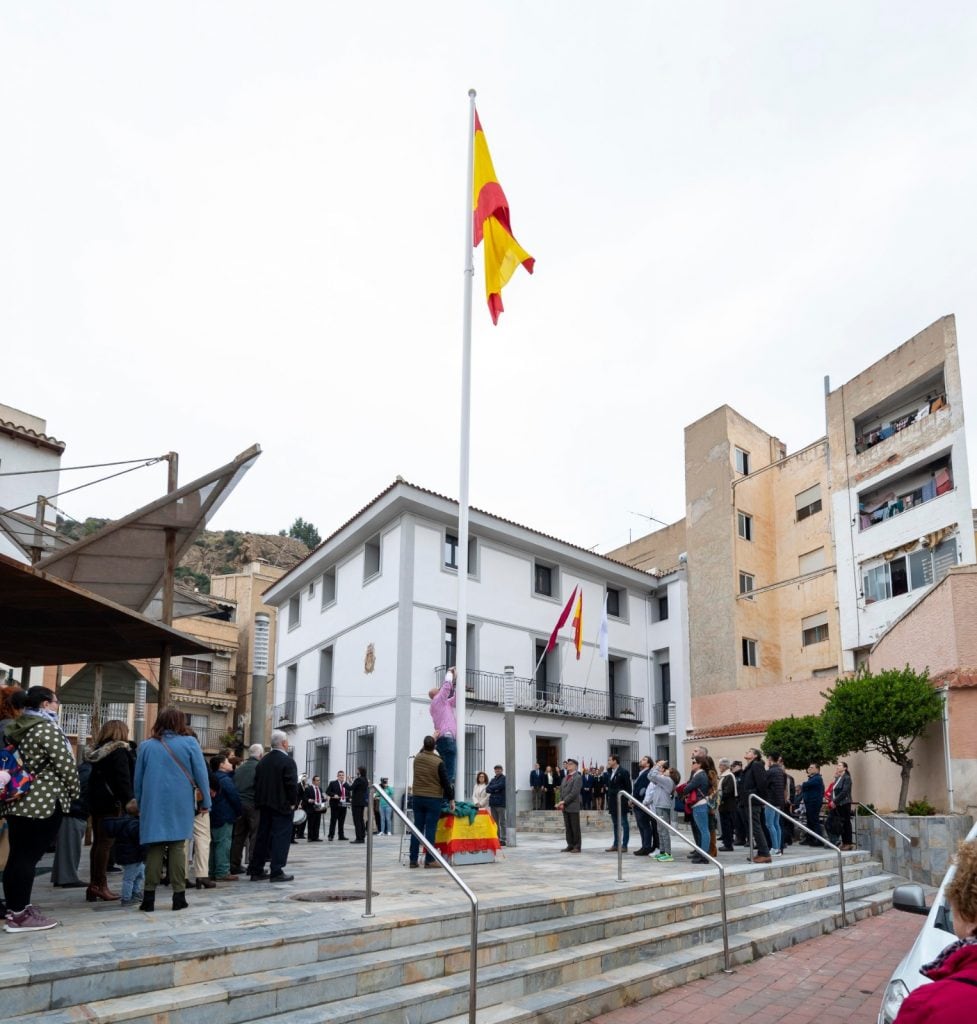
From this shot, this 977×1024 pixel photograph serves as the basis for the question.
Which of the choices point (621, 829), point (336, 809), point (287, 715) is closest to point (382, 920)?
point (621, 829)

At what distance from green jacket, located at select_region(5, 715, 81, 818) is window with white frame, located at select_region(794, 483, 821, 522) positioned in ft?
98.4

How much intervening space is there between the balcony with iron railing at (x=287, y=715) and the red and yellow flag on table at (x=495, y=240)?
21.8 meters

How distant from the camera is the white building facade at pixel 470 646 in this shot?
24.7 metres

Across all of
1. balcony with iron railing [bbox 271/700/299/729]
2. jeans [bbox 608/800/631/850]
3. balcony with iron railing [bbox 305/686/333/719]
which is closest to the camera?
jeans [bbox 608/800/631/850]

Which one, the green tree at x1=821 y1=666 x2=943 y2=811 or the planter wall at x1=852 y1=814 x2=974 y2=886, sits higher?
the green tree at x1=821 y1=666 x2=943 y2=811

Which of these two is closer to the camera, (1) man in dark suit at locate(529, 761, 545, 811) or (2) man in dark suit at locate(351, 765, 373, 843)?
(2) man in dark suit at locate(351, 765, 373, 843)

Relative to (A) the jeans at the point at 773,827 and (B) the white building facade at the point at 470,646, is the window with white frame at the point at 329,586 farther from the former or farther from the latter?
(A) the jeans at the point at 773,827

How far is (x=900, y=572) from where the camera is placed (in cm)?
2781

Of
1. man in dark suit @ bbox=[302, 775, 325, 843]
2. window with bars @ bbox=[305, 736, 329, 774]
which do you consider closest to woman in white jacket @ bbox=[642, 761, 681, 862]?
man in dark suit @ bbox=[302, 775, 325, 843]

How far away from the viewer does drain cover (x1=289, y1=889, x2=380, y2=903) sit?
767 cm

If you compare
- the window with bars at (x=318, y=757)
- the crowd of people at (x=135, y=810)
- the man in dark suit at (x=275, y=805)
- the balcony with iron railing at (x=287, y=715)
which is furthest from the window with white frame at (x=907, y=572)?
the crowd of people at (x=135, y=810)

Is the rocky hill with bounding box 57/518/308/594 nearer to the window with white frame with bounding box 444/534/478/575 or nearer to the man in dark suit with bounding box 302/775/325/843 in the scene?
the window with white frame with bounding box 444/534/478/575

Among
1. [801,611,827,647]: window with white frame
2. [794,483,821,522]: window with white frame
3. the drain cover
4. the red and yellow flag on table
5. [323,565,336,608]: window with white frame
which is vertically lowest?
the drain cover

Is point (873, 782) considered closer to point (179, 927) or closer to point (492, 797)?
point (492, 797)
